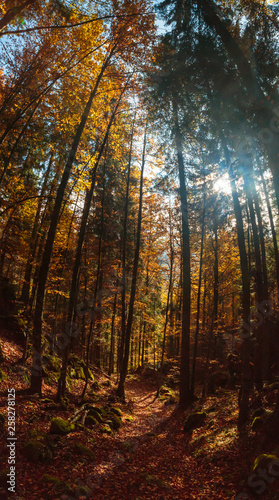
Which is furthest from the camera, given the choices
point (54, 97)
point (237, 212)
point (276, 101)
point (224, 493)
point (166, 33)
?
point (54, 97)

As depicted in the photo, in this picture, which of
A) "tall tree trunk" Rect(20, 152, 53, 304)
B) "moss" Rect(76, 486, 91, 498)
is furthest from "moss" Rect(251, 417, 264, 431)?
"tall tree trunk" Rect(20, 152, 53, 304)

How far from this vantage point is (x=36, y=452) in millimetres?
4902

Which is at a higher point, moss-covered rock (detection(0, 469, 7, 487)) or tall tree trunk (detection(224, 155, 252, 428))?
tall tree trunk (detection(224, 155, 252, 428))

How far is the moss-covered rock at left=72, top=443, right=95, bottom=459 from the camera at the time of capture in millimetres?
5647

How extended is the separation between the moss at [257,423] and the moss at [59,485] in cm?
476

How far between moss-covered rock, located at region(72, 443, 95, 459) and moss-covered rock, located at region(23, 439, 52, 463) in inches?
31.8

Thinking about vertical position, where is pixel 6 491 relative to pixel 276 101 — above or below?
below

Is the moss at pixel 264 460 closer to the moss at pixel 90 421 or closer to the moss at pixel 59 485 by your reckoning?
the moss at pixel 59 485

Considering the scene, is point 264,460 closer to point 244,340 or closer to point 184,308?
point 244,340

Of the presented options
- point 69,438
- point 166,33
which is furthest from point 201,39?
point 69,438

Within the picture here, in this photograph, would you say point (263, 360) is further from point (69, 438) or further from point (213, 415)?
point (69, 438)

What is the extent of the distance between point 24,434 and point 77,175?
829 centimetres

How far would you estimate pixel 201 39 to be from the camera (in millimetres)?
7598

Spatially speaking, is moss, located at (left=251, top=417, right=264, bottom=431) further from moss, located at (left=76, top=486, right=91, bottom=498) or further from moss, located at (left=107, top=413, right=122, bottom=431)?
moss, located at (left=107, top=413, right=122, bottom=431)
